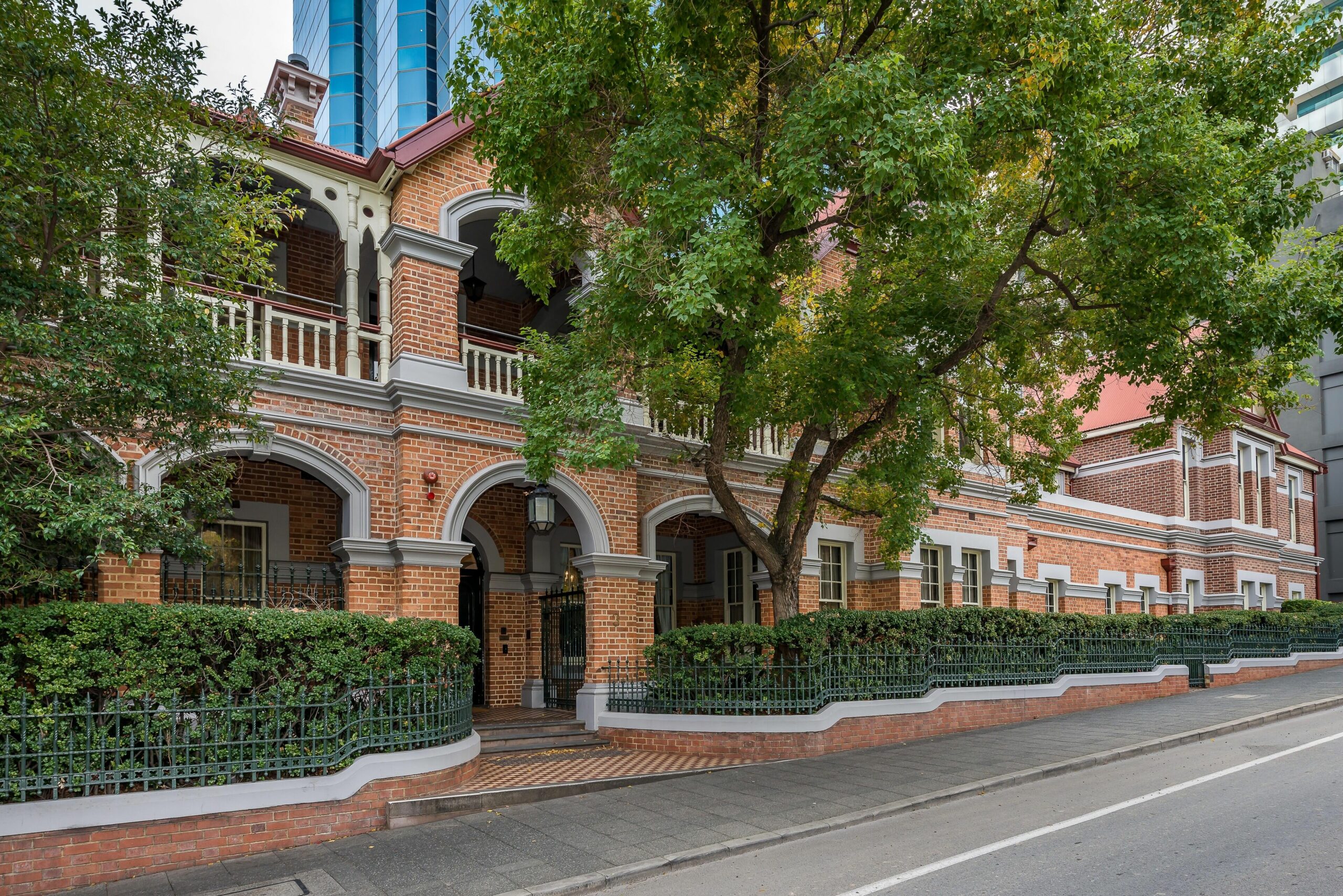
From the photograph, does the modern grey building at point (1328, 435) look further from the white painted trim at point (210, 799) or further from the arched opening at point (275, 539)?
the white painted trim at point (210, 799)

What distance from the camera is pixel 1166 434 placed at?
12.5 meters

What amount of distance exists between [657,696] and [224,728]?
586 centimetres

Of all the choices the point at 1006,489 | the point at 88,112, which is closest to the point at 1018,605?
the point at 1006,489

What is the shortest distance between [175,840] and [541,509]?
5779 millimetres

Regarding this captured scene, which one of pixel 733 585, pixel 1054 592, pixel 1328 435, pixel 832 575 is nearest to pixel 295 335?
pixel 733 585

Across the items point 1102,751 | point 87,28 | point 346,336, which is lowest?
point 1102,751

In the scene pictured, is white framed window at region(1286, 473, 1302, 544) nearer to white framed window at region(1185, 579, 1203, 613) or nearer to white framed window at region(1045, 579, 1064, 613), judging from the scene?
white framed window at region(1185, 579, 1203, 613)

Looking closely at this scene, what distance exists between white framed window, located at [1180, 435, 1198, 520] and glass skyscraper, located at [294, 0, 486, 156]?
122ft

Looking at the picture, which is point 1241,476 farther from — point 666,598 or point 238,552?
point 238,552

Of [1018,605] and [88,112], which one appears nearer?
[88,112]

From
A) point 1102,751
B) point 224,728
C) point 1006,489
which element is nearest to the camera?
point 224,728

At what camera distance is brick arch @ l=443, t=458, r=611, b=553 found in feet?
40.3

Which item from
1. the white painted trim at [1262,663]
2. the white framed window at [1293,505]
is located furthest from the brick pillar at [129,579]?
the white framed window at [1293,505]

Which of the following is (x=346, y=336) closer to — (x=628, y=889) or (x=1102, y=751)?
(x=628, y=889)
